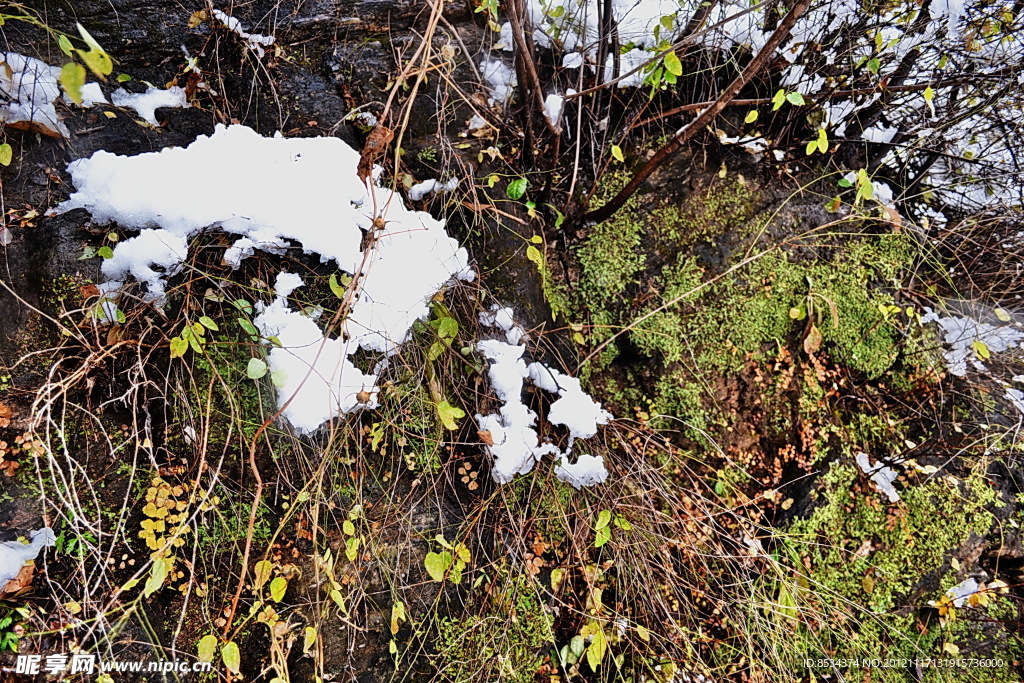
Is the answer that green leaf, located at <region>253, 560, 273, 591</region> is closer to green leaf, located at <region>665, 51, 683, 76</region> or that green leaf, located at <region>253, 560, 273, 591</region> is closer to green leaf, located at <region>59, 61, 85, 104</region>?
green leaf, located at <region>59, 61, 85, 104</region>

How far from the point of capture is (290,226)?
149cm

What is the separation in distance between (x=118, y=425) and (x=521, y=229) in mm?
1381

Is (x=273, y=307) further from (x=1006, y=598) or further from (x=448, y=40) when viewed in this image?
(x=1006, y=598)

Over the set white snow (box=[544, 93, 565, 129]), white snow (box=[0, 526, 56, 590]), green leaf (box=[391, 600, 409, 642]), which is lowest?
green leaf (box=[391, 600, 409, 642])

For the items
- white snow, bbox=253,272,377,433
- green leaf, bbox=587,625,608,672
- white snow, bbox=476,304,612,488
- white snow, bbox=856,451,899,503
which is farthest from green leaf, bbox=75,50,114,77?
white snow, bbox=856,451,899,503

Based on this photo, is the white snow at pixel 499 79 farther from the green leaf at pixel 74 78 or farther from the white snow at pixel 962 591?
the white snow at pixel 962 591

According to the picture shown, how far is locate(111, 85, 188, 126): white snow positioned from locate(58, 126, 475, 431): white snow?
19cm

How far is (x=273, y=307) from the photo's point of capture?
4.87ft

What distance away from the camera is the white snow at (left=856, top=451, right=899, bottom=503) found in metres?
1.86

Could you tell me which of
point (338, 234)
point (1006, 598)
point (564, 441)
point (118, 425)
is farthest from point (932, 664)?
point (118, 425)

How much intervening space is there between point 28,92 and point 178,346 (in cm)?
88

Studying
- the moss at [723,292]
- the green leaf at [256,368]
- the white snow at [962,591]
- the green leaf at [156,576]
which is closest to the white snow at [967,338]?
the moss at [723,292]

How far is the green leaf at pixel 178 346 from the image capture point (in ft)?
4.44

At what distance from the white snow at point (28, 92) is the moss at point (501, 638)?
74.9 inches
